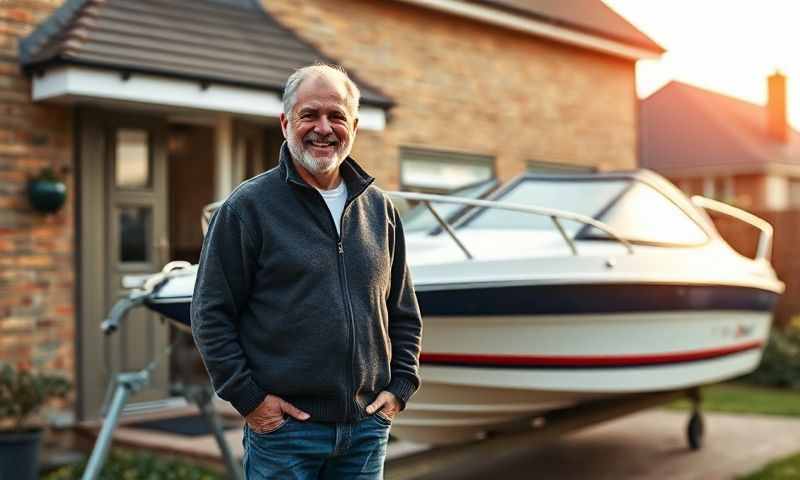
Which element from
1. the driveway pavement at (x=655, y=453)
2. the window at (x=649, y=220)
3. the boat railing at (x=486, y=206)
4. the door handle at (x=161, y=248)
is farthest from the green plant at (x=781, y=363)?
the door handle at (x=161, y=248)

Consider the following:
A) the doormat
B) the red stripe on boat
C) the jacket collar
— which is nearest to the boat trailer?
the red stripe on boat

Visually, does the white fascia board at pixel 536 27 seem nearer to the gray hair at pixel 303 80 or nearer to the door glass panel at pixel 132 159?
the door glass panel at pixel 132 159

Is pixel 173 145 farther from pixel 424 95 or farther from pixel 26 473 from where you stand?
pixel 26 473

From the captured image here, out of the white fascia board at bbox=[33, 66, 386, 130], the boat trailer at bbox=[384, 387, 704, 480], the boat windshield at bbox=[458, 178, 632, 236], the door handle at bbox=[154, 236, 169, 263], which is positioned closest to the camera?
the boat trailer at bbox=[384, 387, 704, 480]

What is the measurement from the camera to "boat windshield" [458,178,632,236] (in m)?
6.11

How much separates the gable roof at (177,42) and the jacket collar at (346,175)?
4.19 m

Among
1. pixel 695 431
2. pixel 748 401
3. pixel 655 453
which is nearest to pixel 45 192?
pixel 655 453

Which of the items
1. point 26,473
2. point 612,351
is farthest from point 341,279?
point 26,473

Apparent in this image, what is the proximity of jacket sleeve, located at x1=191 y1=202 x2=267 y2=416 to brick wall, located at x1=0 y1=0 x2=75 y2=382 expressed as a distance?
15.2ft

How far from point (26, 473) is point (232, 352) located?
13.2 feet

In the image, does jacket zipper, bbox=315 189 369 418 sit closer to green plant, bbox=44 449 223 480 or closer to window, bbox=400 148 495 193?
green plant, bbox=44 449 223 480

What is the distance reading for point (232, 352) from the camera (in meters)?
2.66

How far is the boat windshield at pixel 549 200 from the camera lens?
20.0 feet

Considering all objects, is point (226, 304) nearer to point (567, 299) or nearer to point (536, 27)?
point (567, 299)
